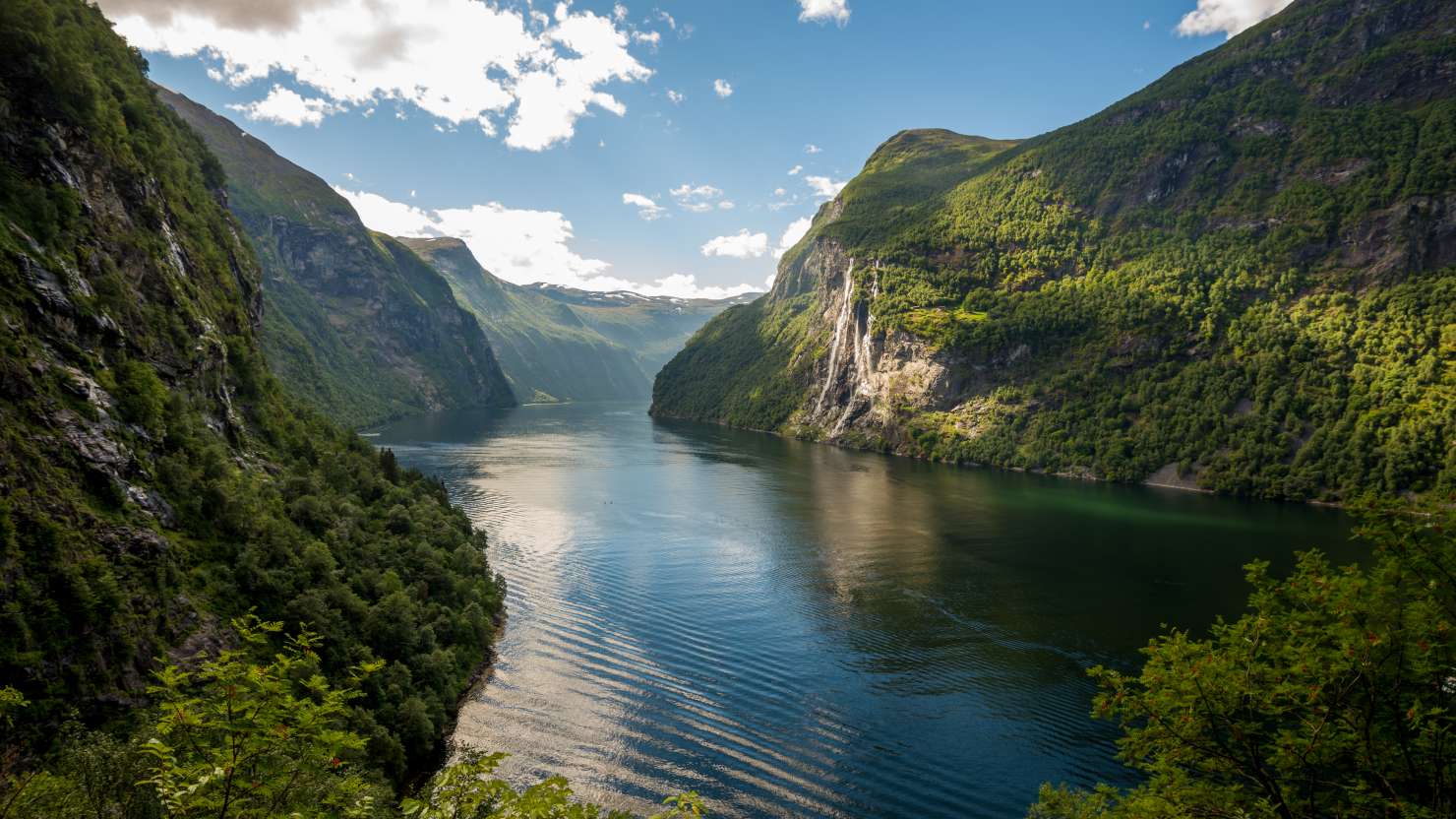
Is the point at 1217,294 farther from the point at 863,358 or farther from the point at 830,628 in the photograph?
the point at 830,628

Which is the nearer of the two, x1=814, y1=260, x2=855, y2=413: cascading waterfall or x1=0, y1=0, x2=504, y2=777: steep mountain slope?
x1=0, y1=0, x2=504, y2=777: steep mountain slope

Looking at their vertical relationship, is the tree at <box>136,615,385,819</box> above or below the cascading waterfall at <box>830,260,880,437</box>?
below

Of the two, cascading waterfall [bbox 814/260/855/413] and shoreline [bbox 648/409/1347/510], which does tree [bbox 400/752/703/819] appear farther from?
cascading waterfall [bbox 814/260/855/413]

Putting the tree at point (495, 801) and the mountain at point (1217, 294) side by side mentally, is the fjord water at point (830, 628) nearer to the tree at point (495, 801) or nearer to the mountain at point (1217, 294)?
the tree at point (495, 801)

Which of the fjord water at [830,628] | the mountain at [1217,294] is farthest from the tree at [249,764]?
the mountain at [1217,294]

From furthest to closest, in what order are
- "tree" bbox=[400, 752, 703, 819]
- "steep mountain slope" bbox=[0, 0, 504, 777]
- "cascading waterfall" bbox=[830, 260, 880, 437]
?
"cascading waterfall" bbox=[830, 260, 880, 437] → "steep mountain slope" bbox=[0, 0, 504, 777] → "tree" bbox=[400, 752, 703, 819]

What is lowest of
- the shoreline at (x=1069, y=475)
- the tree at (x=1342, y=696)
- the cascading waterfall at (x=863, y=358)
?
the shoreline at (x=1069, y=475)

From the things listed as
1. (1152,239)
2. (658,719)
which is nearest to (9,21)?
(658,719)

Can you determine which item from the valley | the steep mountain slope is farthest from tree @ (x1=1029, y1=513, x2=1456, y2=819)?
the steep mountain slope
